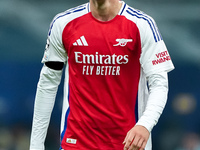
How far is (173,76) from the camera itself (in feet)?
16.3

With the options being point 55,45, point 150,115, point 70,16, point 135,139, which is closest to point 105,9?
point 70,16

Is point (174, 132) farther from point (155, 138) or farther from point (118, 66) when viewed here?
point (118, 66)

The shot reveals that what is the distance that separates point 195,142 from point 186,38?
0.94 m

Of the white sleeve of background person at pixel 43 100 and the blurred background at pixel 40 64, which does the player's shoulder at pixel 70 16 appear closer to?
the white sleeve of background person at pixel 43 100

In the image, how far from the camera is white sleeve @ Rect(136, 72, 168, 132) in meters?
2.83

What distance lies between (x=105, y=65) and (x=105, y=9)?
1.02ft

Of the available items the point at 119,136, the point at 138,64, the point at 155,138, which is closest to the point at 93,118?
the point at 119,136

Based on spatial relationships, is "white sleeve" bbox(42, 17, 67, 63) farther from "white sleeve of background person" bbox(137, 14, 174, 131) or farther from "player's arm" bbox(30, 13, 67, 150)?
"white sleeve of background person" bbox(137, 14, 174, 131)

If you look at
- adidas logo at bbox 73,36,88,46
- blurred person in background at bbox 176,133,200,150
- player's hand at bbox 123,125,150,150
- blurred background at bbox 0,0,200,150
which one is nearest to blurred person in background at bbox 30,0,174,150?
adidas logo at bbox 73,36,88,46

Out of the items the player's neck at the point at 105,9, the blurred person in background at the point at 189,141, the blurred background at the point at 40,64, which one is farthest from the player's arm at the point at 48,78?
the blurred person in background at the point at 189,141

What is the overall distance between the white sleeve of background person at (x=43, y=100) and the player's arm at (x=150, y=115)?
0.60 metres

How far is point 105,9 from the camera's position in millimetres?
3078

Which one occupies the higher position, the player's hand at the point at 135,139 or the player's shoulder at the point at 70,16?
the player's shoulder at the point at 70,16

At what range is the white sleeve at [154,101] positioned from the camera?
9.30ft
